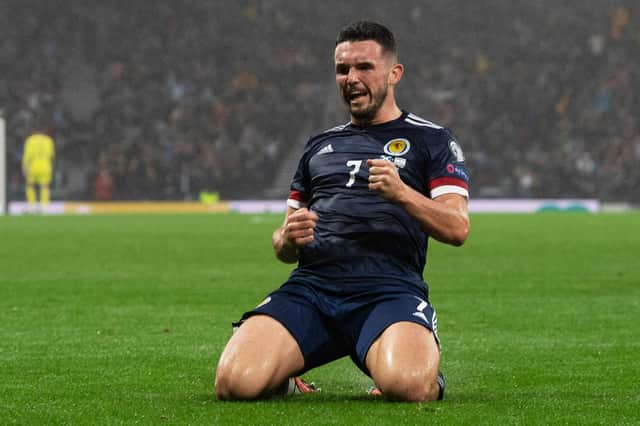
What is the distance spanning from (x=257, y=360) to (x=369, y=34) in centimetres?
151

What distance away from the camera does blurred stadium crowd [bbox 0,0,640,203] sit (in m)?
36.9

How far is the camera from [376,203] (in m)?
5.57

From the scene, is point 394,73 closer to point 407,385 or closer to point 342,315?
point 342,315

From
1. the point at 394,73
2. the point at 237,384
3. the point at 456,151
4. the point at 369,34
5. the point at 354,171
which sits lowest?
the point at 237,384

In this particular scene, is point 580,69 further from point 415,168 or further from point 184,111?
point 415,168

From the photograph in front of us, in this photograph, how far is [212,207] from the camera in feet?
116

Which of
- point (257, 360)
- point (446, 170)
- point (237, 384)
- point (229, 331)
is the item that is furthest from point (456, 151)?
point (229, 331)

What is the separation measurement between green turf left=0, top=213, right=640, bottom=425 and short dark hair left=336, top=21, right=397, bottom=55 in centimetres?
154

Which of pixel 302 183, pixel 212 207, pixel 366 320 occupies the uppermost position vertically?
pixel 302 183

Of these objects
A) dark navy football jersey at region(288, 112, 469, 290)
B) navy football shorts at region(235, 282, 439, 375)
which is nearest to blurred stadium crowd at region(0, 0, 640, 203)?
dark navy football jersey at region(288, 112, 469, 290)

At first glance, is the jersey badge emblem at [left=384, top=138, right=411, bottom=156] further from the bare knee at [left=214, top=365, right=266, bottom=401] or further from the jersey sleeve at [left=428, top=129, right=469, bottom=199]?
the bare knee at [left=214, top=365, right=266, bottom=401]

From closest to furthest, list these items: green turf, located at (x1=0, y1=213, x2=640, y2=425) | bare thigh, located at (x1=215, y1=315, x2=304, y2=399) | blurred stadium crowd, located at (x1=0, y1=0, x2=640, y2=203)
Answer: green turf, located at (x1=0, y1=213, x2=640, y2=425) → bare thigh, located at (x1=215, y1=315, x2=304, y2=399) → blurred stadium crowd, located at (x1=0, y1=0, x2=640, y2=203)

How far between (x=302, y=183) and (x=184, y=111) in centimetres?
3307

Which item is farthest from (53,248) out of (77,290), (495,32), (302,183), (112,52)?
(495,32)
